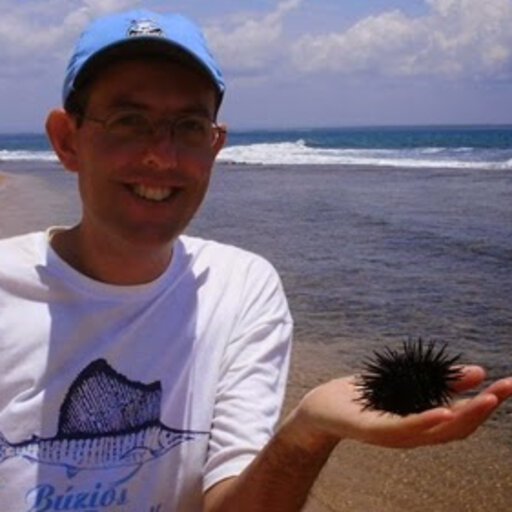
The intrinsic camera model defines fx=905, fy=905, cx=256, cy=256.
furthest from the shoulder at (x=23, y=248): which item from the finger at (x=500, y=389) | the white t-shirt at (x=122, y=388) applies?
the finger at (x=500, y=389)

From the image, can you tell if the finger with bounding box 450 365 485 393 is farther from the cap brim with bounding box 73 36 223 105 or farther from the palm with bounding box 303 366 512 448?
the cap brim with bounding box 73 36 223 105

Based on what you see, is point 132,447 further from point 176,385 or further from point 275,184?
point 275,184

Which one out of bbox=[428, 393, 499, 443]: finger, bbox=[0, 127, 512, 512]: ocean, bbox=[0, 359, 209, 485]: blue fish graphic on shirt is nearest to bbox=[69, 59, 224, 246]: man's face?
bbox=[0, 359, 209, 485]: blue fish graphic on shirt

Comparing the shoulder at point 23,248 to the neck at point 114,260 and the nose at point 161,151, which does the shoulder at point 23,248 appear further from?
the nose at point 161,151

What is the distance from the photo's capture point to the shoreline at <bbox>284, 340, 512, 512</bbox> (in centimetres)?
562

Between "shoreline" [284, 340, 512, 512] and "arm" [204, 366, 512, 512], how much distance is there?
116 inches

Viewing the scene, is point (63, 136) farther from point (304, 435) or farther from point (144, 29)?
point (304, 435)

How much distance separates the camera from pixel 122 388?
8.71ft

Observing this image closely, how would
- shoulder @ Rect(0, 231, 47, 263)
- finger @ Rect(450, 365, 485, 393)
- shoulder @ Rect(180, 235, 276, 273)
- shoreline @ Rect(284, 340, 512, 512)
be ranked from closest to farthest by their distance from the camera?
finger @ Rect(450, 365, 485, 393) → shoulder @ Rect(0, 231, 47, 263) → shoulder @ Rect(180, 235, 276, 273) → shoreline @ Rect(284, 340, 512, 512)

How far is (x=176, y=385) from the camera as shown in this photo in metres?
2.71

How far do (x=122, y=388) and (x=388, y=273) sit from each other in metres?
10.4

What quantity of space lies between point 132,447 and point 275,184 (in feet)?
100

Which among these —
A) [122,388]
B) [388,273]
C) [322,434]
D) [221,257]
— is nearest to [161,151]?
[221,257]

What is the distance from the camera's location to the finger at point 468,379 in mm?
2287
